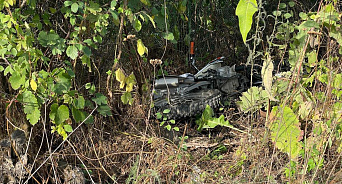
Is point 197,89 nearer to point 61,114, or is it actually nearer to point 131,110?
point 131,110

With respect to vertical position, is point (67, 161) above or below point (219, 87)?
below

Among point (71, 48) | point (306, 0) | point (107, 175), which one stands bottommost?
point (107, 175)

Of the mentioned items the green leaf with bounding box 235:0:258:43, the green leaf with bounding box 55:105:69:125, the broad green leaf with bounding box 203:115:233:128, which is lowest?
the broad green leaf with bounding box 203:115:233:128

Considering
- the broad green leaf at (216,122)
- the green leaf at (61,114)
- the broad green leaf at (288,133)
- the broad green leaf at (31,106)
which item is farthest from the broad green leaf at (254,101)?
→ the broad green leaf at (31,106)

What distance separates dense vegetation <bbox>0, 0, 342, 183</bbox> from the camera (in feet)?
7.20

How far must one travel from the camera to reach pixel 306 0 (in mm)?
4809

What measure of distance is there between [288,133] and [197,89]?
118cm

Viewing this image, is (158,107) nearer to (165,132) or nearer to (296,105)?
(165,132)

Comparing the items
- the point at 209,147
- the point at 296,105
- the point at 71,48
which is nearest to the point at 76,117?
the point at 71,48

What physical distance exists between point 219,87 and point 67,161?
1.60 metres

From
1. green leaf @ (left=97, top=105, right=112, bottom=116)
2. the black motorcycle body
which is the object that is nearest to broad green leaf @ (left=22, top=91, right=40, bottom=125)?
green leaf @ (left=97, top=105, right=112, bottom=116)

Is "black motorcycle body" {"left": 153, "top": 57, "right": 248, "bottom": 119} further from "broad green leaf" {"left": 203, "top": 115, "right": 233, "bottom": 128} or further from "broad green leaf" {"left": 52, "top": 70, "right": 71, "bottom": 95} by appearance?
"broad green leaf" {"left": 52, "top": 70, "right": 71, "bottom": 95}

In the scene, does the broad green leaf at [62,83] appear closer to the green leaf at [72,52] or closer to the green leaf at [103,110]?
the green leaf at [72,52]

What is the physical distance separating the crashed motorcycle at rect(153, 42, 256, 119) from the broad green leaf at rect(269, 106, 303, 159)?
89 cm
